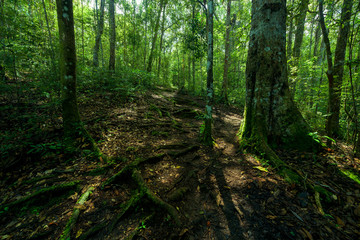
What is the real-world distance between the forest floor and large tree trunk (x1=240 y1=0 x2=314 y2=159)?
467mm

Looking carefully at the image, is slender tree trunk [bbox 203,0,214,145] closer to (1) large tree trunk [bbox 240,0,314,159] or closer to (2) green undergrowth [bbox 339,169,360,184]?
(1) large tree trunk [bbox 240,0,314,159]

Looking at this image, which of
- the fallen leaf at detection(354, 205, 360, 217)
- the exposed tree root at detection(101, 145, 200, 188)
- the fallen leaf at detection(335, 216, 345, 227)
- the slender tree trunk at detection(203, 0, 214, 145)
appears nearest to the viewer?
the fallen leaf at detection(335, 216, 345, 227)

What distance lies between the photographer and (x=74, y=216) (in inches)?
92.3

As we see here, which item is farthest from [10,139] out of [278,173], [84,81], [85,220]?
[278,173]

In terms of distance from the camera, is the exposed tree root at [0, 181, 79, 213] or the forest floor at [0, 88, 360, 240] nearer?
the forest floor at [0, 88, 360, 240]

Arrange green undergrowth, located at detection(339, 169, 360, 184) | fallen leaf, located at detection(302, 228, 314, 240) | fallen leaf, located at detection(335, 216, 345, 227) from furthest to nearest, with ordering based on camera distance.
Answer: green undergrowth, located at detection(339, 169, 360, 184), fallen leaf, located at detection(335, 216, 345, 227), fallen leaf, located at detection(302, 228, 314, 240)

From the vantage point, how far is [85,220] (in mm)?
2355

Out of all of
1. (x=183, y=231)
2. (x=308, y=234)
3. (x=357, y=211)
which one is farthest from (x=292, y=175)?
(x=183, y=231)

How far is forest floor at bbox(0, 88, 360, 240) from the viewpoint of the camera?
2.17 m

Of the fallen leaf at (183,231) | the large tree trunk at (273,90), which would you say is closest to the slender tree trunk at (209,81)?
the large tree trunk at (273,90)

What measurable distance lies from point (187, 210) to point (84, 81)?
784 cm

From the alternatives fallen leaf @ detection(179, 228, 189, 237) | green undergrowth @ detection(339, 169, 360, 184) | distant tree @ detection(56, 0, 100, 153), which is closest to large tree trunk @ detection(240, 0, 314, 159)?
green undergrowth @ detection(339, 169, 360, 184)

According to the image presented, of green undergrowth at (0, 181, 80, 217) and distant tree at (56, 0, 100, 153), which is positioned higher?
distant tree at (56, 0, 100, 153)

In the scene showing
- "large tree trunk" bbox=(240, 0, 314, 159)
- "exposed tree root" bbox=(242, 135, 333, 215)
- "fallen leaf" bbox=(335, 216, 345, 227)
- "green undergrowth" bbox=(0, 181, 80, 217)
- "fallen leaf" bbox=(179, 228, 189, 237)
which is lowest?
"fallen leaf" bbox=(179, 228, 189, 237)
